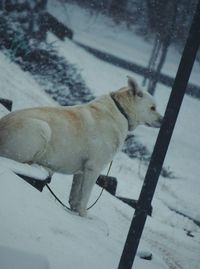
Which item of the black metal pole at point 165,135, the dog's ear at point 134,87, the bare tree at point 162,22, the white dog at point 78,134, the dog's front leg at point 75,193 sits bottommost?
the bare tree at point 162,22

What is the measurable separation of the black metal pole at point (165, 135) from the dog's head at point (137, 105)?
2637 millimetres

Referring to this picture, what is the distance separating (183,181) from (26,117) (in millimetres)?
10940

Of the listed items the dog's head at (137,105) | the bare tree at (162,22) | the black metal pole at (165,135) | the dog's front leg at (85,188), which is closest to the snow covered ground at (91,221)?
the dog's front leg at (85,188)

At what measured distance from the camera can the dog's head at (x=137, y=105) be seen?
5.93 m

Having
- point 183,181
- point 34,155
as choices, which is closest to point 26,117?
point 34,155

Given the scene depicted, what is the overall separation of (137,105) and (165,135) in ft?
9.42

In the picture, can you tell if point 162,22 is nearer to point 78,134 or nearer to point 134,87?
point 134,87

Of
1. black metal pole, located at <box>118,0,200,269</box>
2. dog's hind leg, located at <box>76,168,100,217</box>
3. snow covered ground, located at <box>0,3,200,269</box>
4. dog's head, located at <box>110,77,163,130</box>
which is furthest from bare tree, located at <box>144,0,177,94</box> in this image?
black metal pole, located at <box>118,0,200,269</box>

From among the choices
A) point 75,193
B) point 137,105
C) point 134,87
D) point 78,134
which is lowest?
point 75,193

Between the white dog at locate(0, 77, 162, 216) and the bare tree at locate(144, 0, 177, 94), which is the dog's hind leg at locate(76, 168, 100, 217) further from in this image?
the bare tree at locate(144, 0, 177, 94)

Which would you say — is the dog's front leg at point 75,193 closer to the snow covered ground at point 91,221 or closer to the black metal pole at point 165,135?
the snow covered ground at point 91,221

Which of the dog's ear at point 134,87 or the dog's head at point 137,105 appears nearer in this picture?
the dog's ear at point 134,87

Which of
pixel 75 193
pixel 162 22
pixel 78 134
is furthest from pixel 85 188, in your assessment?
pixel 162 22

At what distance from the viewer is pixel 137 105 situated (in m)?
6.03
